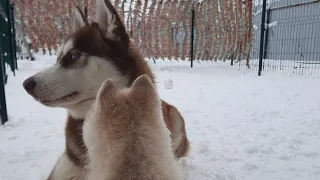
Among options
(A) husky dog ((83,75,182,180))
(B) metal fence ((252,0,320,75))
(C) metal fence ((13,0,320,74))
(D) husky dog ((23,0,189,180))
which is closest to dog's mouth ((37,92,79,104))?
(D) husky dog ((23,0,189,180))

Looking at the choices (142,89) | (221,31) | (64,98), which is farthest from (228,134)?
(221,31)

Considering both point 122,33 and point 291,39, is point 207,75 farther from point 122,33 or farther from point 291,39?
point 122,33

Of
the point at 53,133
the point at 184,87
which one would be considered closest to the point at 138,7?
the point at 184,87

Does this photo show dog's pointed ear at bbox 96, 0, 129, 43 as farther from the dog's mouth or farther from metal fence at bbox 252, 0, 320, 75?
metal fence at bbox 252, 0, 320, 75

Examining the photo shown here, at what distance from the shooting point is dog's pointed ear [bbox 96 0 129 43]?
1875 millimetres

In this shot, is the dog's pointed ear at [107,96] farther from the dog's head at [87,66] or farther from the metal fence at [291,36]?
the metal fence at [291,36]

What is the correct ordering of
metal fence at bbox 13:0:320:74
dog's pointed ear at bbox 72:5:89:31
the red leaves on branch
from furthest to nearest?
1. the red leaves on branch
2. metal fence at bbox 13:0:320:74
3. dog's pointed ear at bbox 72:5:89:31

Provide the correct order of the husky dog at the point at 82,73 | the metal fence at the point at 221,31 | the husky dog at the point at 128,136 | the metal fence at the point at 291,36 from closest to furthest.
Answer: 1. the husky dog at the point at 128,136
2. the husky dog at the point at 82,73
3. the metal fence at the point at 291,36
4. the metal fence at the point at 221,31

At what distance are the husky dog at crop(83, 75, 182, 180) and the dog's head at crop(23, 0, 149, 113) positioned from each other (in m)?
0.95

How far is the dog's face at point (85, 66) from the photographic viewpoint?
5.65 feet

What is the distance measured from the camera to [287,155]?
94.0 inches

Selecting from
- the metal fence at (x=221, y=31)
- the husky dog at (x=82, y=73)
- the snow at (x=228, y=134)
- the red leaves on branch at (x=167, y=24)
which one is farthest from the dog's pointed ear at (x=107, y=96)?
the red leaves on branch at (x=167, y=24)

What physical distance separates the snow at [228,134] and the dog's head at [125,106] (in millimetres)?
1416

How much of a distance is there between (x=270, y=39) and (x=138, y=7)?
189 inches
